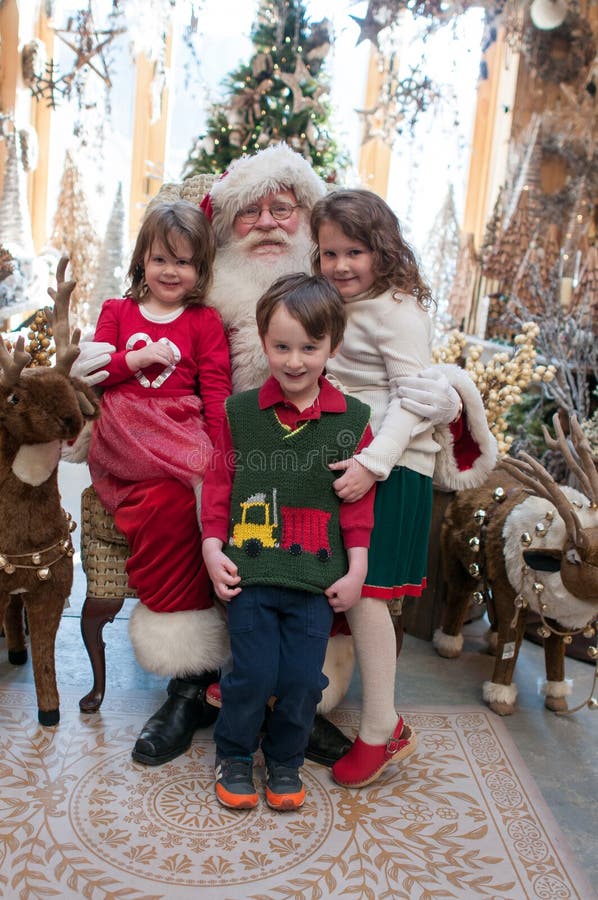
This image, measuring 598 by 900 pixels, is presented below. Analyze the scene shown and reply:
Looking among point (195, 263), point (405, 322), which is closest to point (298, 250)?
point (195, 263)

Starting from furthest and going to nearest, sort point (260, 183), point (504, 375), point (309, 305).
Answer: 1. point (504, 375)
2. point (260, 183)
3. point (309, 305)

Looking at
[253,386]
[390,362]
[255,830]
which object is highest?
[390,362]

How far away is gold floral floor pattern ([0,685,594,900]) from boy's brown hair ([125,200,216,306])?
1249mm

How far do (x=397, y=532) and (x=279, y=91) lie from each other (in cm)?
320

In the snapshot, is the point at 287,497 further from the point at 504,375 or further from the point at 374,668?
the point at 504,375

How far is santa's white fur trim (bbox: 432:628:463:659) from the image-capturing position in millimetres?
2713

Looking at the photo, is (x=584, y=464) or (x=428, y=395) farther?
(x=584, y=464)

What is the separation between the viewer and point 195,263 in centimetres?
212

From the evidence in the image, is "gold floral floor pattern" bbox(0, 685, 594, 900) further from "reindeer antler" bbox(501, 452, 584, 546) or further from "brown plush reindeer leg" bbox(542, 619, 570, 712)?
"reindeer antler" bbox(501, 452, 584, 546)

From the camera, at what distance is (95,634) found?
6.89 ft

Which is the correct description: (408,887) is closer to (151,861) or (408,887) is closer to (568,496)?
(151,861)

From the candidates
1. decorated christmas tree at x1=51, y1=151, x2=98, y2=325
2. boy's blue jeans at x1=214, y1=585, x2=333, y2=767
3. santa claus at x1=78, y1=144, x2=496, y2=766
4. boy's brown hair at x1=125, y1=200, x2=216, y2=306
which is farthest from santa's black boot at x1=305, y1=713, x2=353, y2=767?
decorated christmas tree at x1=51, y1=151, x2=98, y2=325

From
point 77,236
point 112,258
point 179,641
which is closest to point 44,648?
point 179,641

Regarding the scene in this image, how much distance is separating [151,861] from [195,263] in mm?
1506
